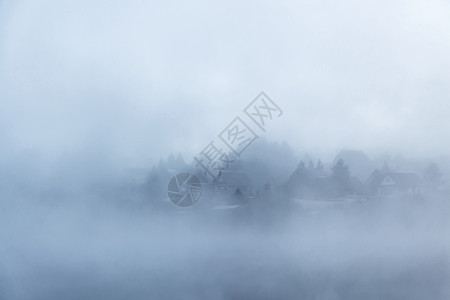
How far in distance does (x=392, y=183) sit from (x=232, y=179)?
7.71 ft

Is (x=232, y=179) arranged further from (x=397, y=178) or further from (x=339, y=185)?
(x=397, y=178)


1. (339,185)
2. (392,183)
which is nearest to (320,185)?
(339,185)

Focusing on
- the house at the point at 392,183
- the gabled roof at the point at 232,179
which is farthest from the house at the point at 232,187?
the house at the point at 392,183

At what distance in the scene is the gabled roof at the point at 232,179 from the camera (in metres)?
4.77

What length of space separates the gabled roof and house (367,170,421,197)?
1.83 metres

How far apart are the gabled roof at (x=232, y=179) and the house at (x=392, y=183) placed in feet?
6.00

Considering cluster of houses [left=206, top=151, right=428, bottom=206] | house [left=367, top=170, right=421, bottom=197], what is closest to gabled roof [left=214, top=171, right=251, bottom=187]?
cluster of houses [left=206, top=151, right=428, bottom=206]

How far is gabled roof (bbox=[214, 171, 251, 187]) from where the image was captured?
15.7 feet

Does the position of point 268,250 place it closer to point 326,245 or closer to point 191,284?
point 326,245

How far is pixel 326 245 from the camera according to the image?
5.20 metres

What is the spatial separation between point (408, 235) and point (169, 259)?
3601 millimetres

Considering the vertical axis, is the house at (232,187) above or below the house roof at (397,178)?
above

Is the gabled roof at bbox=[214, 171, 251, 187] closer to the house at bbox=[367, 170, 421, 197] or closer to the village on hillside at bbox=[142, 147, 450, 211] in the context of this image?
the village on hillside at bbox=[142, 147, 450, 211]

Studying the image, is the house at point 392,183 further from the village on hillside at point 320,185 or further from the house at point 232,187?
the house at point 232,187
